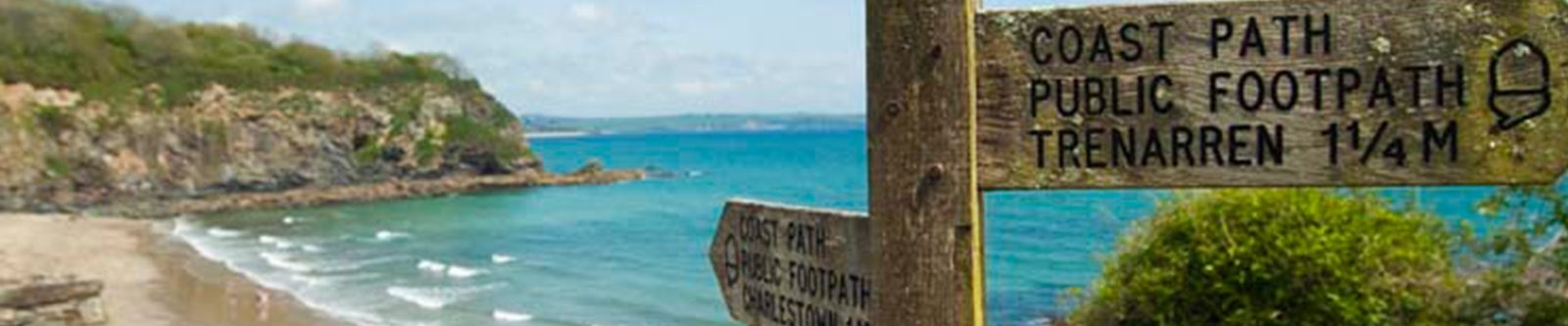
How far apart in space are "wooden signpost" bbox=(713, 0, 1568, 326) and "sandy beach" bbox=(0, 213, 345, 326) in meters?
23.0

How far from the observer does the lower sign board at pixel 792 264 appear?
2803 millimetres

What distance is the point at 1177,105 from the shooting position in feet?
7.82

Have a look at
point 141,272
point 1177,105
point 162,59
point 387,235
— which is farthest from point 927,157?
point 162,59

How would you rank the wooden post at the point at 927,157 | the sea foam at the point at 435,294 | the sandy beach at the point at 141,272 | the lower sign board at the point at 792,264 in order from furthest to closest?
the sea foam at the point at 435,294
the sandy beach at the point at 141,272
the lower sign board at the point at 792,264
the wooden post at the point at 927,157

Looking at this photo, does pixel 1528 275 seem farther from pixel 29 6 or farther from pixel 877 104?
pixel 29 6

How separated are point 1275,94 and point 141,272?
124 ft

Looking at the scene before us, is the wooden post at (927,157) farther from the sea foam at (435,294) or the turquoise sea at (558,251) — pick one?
the sea foam at (435,294)

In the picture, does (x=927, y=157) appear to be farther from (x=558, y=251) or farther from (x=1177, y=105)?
(x=558, y=251)

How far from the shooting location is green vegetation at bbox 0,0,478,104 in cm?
7294

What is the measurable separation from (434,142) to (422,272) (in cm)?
4634

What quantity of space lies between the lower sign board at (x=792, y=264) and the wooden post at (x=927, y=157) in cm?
19

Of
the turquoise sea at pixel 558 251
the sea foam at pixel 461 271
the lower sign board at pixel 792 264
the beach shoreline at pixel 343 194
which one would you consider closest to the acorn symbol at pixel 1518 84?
the lower sign board at pixel 792 264

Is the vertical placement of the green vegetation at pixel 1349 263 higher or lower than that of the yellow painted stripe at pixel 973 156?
lower

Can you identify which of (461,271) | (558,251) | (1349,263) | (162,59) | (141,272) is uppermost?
(162,59)
